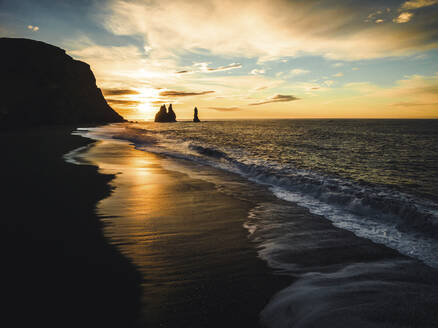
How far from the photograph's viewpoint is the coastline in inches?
107

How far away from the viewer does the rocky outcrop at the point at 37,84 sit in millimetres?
80500

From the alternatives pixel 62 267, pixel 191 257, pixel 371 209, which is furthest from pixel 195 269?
pixel 371 209

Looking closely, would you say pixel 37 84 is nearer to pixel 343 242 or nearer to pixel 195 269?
pixel 195 269

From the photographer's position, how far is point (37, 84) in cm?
9488

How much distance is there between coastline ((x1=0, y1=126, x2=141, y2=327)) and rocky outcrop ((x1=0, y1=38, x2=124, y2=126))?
84.5 m

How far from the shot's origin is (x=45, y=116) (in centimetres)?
8788

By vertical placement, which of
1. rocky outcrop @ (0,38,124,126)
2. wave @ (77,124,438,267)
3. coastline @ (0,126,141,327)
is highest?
rocky outcrop @ (0,38,124,126)

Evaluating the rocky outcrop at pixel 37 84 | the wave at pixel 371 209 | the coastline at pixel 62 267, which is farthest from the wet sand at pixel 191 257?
the rocky outcrop at pixel 37 84

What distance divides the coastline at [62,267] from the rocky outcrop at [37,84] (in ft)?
277

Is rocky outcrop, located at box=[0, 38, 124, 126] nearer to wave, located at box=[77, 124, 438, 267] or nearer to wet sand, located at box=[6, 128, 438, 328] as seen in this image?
wet sand, located at box=[6, 128, 438, 328]

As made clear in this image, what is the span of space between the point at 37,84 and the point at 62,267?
123 meters

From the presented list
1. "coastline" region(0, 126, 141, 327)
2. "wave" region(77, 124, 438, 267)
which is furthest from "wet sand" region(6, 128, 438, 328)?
"wave" region(77, 124, 438, 267)

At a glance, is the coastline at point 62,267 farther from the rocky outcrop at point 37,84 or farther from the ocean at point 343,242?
the rocky outcrop at point 37,84

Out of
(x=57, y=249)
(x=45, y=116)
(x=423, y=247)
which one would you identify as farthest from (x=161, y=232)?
(x=45, y=116)
